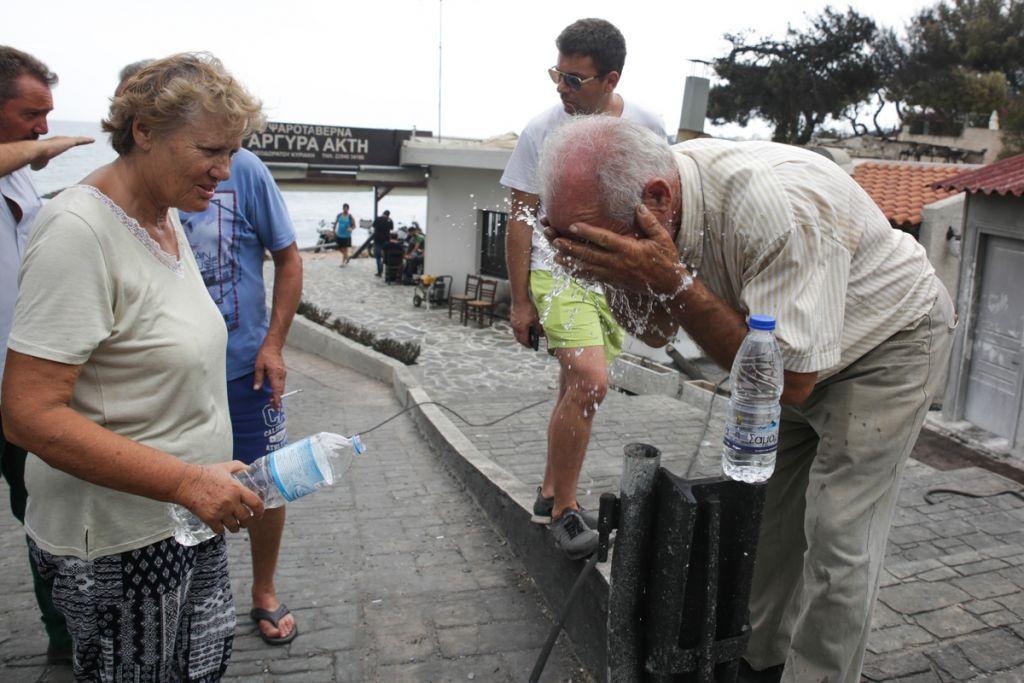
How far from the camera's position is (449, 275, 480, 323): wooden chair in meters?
17.7

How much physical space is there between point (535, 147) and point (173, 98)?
81.1 inches

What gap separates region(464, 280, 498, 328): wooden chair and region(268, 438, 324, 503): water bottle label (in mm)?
15050

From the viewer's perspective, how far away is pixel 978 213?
1062cm

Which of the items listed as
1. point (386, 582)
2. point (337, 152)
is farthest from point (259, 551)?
point (337, 152)

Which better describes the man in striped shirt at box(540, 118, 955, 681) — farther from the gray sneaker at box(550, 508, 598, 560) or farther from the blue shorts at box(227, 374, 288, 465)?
the blue shorts at box(227, 374, 288, 465)

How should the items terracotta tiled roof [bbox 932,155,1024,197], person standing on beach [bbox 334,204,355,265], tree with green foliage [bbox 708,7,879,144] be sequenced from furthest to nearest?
1. tree with green foliage [bbox 708,7,879,144]
2. person standing on beach [bbox 334,204,355,265]
3. terracotta tiled roof [bbox 932,155,1024,197]

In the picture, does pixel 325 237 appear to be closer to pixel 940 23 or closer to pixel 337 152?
pixel 337 152

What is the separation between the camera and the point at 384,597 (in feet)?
12.9

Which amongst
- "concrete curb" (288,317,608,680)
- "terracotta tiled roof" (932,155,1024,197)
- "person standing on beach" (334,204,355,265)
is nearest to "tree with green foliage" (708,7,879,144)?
"person standing on beach" (334,204,355,265)

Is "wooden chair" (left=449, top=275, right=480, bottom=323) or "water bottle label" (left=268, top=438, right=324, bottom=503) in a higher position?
"water bottle label" (left=268, top=438, right=324, bottom=503)

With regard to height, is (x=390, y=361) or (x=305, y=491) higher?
(x=305, y=491)

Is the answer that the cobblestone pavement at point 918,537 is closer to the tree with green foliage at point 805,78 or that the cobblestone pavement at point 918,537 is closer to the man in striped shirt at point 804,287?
the man in striped shirt at point 804,287

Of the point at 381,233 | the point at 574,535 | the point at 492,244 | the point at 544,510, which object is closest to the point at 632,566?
the point at 574,535

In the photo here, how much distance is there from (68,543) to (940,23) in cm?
5338
